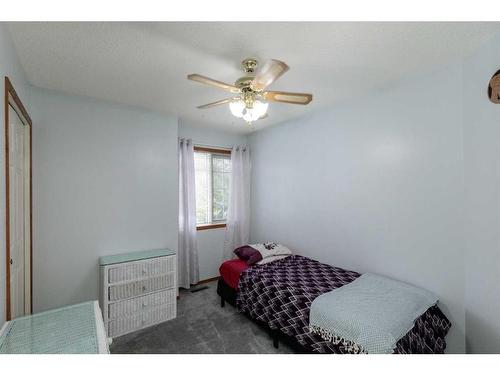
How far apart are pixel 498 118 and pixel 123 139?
3357mm

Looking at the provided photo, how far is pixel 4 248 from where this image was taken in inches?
50.0

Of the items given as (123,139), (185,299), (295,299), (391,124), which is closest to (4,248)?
(123,139)

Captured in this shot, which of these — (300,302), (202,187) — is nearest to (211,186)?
(202,187)

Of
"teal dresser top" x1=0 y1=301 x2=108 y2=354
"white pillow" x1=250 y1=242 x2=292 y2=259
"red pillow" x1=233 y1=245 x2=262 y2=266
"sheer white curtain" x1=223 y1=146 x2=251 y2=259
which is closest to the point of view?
"teal dresser top" x1=0 y1=301 x2=108 y2=354

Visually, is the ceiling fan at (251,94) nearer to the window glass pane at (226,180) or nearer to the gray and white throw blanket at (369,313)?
the gray and white throw blanket at (369,313)

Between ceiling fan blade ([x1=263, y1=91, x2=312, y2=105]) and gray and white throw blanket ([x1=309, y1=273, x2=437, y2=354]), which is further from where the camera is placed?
ceiling fan blade ([x1=263, y1=91, x2=312, y2=105])

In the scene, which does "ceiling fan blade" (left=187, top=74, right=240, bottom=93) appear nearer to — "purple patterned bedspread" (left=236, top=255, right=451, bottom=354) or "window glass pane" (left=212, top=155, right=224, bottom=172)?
"purple patterned bedspread" (left=236, top=255, right=451, bottom=354)

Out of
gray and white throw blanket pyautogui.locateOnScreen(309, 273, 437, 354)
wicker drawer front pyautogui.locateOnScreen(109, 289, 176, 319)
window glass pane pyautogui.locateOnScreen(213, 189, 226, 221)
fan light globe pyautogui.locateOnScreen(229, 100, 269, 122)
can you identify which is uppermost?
fan light globe pyautogui.locateOnScreen(229, 100, 269, 122)

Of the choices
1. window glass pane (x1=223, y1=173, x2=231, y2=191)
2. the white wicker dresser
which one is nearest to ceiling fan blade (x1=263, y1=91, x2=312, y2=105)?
the white wicker dresser

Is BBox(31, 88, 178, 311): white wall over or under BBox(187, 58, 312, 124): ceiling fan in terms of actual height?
under

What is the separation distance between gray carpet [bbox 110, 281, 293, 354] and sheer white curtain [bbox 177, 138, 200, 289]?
60 centimetres

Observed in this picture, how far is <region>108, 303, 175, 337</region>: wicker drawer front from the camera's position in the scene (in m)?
2.35

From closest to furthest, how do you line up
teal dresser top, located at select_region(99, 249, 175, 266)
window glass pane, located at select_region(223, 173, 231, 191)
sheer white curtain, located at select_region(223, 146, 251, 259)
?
teal dresser top, located at select_region(99, 249, 175, 266), sheer white curtain, located at select_region(223, 146, 251, 259), window glass pane, located at select_region(223, 173, 231, 191)
